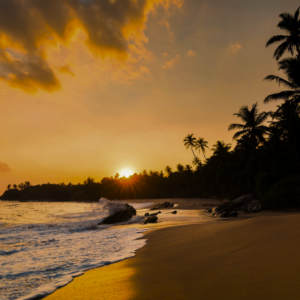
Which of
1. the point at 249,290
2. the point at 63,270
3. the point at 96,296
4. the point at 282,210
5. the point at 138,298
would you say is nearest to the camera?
the point at 249,290

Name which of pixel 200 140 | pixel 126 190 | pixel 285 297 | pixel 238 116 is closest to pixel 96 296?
pixel 285 297

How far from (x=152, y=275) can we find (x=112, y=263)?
1511mm

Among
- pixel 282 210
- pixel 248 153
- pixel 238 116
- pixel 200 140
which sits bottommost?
pixel 282 210

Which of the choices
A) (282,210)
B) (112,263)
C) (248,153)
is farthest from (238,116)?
(112,263)

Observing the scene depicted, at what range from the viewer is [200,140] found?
6366 centimetres

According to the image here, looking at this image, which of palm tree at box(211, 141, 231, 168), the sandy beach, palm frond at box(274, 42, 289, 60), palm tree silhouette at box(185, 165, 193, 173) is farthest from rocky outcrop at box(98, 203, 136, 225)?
palm tree silhouette at box(185, 165, 193, 173)

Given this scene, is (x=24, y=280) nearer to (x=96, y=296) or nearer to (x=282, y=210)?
(x=96, y=296)

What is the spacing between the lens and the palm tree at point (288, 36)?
764 inches

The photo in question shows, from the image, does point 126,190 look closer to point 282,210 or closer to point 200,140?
point 200,140

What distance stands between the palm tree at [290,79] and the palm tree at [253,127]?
37.8ft

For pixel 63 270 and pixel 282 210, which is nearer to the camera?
pixel 63 270

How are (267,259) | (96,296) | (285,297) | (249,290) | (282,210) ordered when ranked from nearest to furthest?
1. (285,297)
2. (249,290)
3. (96,296)
4. (267,259)
5. (282,210)

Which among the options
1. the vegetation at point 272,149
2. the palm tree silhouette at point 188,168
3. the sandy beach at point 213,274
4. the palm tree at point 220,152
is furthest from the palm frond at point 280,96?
the palm tree silhouette at point 188,168

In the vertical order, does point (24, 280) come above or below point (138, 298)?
below
